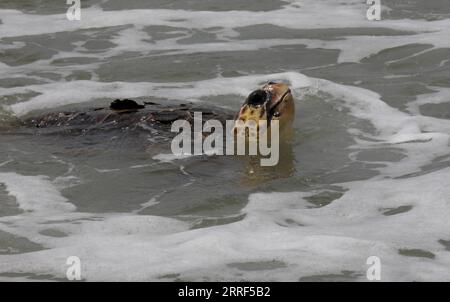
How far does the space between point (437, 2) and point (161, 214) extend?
6.30 metres

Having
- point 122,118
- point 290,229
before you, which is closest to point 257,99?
point 122,118

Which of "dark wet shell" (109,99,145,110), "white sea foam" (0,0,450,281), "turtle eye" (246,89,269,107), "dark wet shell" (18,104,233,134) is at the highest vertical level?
"turtle eye" (246,89,269,107)

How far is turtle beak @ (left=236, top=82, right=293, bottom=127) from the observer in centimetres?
641

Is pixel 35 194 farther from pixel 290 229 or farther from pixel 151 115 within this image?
pixel 290 229

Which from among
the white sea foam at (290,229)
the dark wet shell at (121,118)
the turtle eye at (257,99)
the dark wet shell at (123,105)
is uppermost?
the turtle eye at (257,99)

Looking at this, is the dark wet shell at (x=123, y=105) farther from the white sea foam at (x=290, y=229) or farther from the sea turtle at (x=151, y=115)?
the white sea foam at (x=290, y=229)

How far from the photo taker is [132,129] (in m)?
6.61

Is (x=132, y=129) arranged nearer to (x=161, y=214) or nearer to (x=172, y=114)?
(x=172, y=114)

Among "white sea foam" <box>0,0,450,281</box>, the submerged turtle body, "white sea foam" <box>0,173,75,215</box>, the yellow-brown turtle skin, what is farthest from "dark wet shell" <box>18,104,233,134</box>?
"white sea foam" <box>0,173,75,215</box>

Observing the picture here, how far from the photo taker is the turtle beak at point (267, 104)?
6414 millimetres

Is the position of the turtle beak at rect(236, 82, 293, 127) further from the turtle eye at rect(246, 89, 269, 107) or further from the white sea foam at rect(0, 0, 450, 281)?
the white sea foam at rect(0, 0, 450, 281)

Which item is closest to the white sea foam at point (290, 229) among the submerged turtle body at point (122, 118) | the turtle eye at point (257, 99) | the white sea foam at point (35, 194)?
the white sea foam at point (35, 194)

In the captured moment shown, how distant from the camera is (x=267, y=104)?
6418mm

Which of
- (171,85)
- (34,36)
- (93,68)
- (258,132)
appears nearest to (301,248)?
(258,132)
